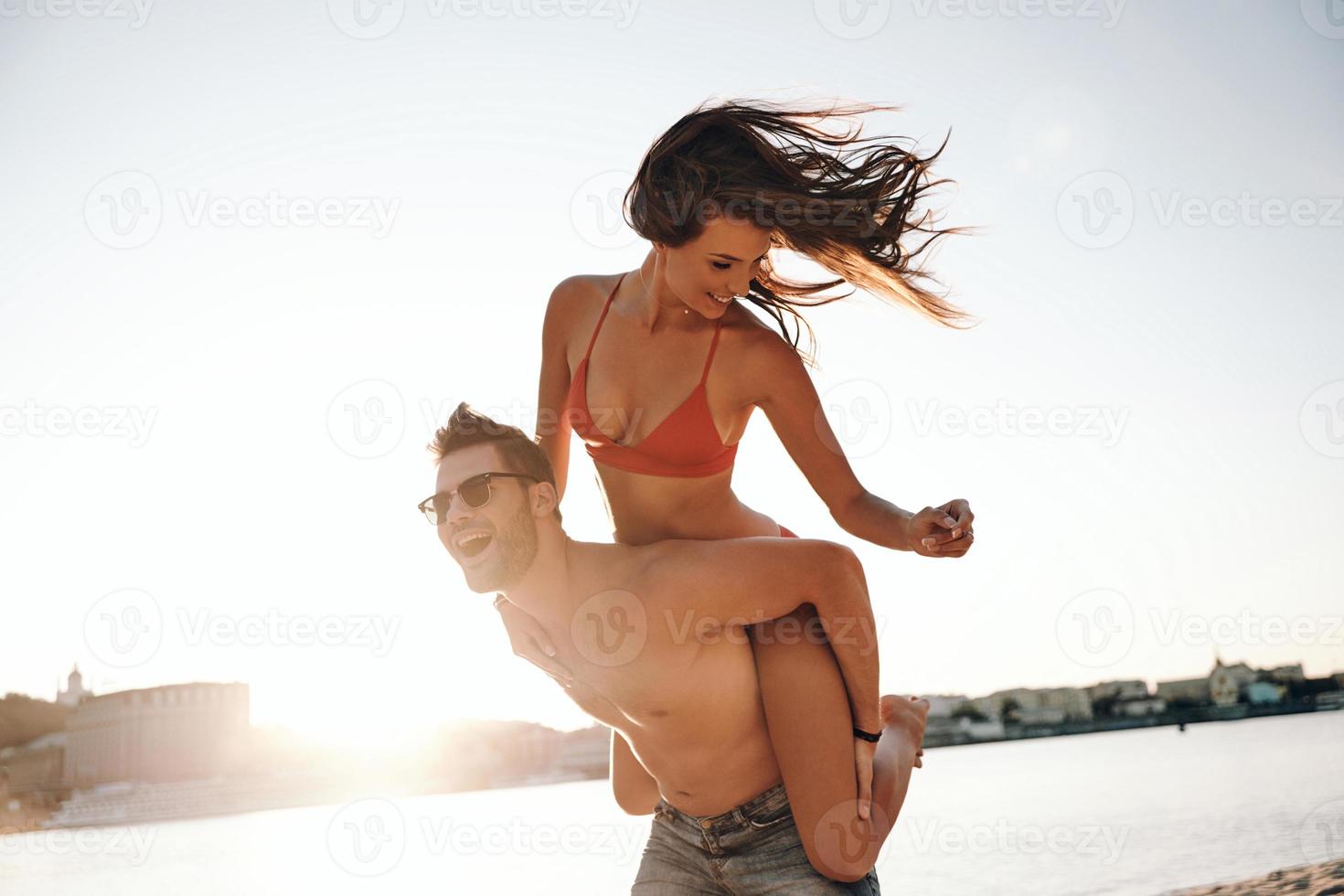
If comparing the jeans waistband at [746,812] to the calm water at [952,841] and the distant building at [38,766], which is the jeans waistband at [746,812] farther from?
the distant building at [38,766]

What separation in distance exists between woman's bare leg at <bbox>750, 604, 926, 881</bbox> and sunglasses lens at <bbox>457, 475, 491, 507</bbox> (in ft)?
2.92

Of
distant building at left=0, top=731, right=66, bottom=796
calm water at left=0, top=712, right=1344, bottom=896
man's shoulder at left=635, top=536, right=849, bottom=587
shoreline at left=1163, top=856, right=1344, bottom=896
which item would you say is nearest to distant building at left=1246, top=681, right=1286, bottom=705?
calm water at left=0, top=712, right=1344, bottom=896

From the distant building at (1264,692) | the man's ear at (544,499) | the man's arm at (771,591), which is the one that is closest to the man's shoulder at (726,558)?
the man's arm at (771,591)

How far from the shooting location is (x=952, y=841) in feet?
83.5

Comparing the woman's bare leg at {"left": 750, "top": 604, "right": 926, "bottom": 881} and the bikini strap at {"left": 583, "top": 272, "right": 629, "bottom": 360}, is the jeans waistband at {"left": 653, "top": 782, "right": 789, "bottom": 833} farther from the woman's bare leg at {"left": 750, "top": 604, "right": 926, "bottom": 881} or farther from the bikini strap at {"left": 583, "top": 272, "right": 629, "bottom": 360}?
the bikini strap at {"left": 583, "top": 272, "right": 629, "bottom": 360}

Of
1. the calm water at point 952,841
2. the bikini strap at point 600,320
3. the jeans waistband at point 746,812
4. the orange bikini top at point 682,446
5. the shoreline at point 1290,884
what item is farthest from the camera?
the calm water at point 952,841

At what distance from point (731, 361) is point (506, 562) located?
0.94 metres

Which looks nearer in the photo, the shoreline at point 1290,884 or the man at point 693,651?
the man at point 693,651

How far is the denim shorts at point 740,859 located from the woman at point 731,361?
7 cm

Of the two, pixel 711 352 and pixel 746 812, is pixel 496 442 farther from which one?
pixel 746 812

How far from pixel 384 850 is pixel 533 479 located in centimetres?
4558

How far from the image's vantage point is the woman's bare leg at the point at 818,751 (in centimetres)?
281

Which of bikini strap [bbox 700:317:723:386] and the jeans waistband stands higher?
bikini strap [bbox 700:317:723:386]

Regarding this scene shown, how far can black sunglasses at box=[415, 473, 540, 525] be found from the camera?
3.03 metres
